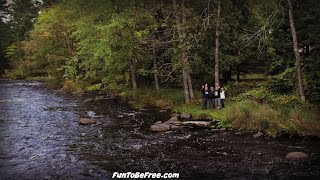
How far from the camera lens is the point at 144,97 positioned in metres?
35.5

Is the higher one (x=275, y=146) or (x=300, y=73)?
(x=300, y=73)

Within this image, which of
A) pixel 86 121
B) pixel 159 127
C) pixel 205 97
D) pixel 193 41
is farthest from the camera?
pixel 193 41

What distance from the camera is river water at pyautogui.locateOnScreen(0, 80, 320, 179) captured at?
15297 millimetres

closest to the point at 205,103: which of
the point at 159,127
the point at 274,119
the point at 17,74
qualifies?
the point at 159,127

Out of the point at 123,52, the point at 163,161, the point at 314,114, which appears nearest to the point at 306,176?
the point at 163,161

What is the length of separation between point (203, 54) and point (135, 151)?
1915cm

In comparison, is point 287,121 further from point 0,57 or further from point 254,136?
point 0,57

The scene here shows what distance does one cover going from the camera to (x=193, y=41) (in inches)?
1303

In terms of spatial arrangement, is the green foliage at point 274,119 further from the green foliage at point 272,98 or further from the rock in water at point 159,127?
the rock in water at point 159,127

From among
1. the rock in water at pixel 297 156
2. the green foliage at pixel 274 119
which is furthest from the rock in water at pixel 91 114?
the rock in water at pixel 297 156

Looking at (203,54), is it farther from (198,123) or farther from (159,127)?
(159,127)

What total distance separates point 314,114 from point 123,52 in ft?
64.7

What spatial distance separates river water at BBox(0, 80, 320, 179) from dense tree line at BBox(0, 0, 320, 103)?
7.04m

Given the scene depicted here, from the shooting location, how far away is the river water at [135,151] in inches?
602
